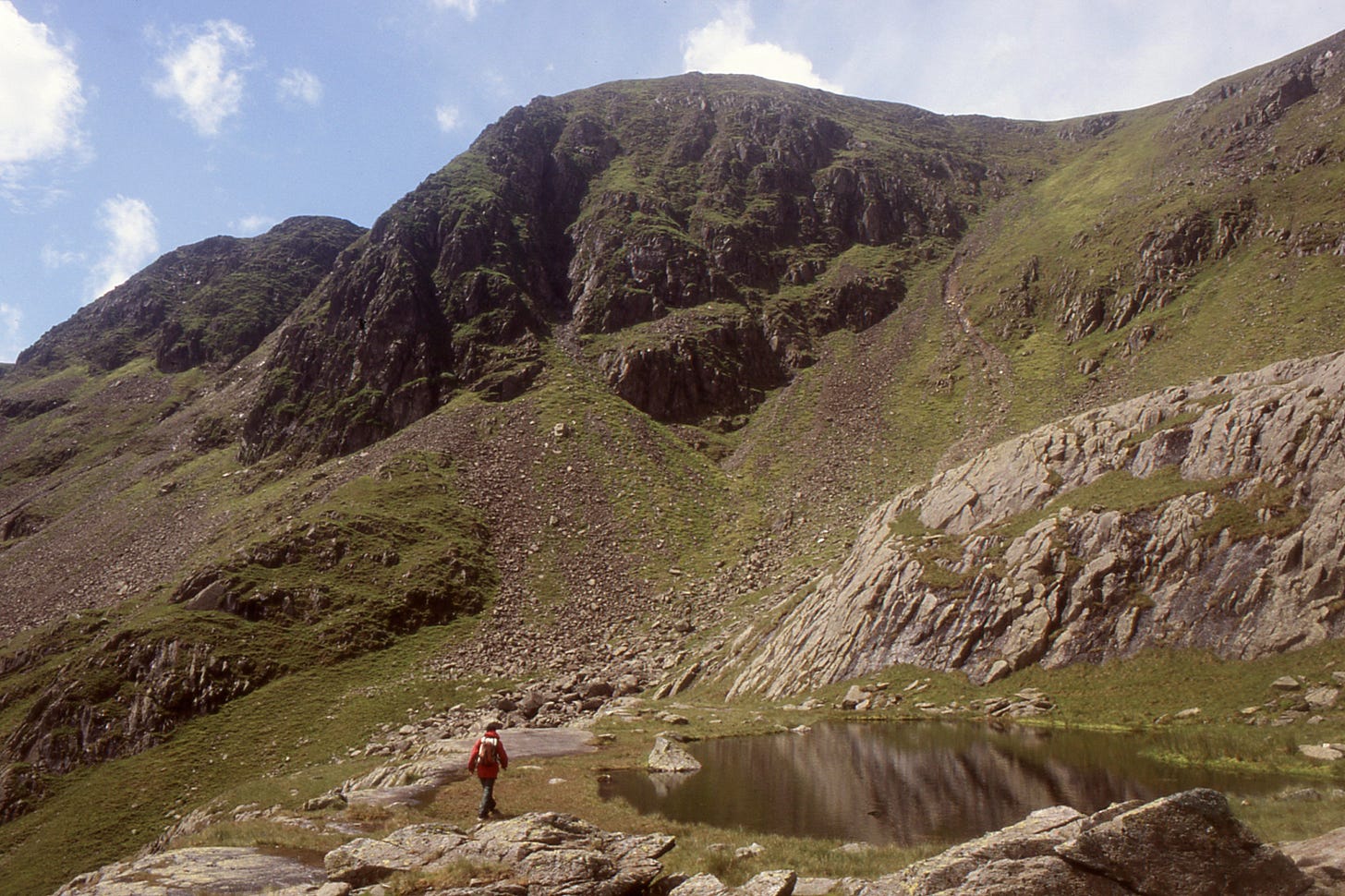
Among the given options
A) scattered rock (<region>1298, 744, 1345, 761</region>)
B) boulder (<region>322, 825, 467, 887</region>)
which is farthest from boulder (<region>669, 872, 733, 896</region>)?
scattered rock (<region>1298, 744, 1345, 761</region>)

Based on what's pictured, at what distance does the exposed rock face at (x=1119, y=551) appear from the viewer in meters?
31.1

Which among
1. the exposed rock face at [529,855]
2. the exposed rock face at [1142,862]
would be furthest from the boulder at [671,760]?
the exposed rock face at [1142,862]

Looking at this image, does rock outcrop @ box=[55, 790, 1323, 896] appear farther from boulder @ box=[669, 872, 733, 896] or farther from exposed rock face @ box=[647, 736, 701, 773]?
exposed rock face @ box=[647, 736, 701, 773]

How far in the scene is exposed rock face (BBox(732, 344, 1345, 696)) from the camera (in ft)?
102

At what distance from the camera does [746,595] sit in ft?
212

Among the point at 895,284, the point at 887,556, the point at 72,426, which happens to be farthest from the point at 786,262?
the point at 72,426

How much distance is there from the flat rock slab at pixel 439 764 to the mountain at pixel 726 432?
14.4m

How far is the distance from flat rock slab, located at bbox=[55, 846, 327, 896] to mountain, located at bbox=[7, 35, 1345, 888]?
31.9 metres

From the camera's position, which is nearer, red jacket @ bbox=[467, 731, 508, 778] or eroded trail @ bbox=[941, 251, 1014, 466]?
red jacket @ bbox=[467, 731, 508, 778]

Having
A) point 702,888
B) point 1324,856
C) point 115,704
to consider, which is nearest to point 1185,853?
point 1324,856

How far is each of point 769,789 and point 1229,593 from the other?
78.7 feet

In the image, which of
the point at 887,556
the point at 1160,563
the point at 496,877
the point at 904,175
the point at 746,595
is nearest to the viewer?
the point at 496,877

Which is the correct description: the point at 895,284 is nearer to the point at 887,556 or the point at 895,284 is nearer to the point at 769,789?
the point at 887,556

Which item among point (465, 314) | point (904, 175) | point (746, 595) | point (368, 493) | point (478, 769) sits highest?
point (904, 175)
